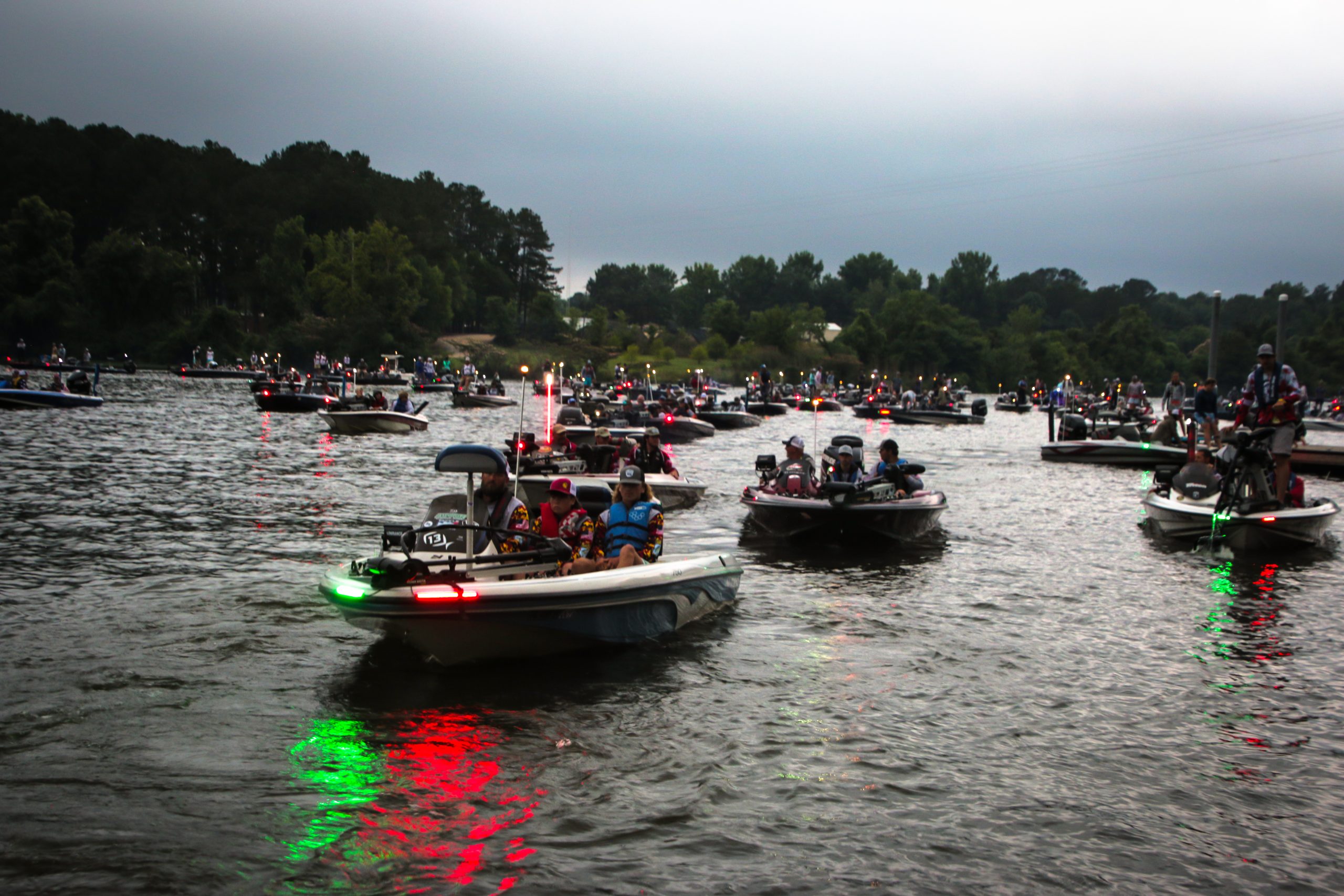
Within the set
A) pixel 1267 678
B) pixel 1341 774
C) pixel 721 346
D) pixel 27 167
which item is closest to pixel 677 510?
pixel 1267 678

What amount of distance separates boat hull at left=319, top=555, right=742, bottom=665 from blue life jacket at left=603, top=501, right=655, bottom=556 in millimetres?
387

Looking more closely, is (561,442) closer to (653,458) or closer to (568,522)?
(653,458)

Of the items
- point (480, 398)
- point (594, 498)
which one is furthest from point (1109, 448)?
point (480, 398)

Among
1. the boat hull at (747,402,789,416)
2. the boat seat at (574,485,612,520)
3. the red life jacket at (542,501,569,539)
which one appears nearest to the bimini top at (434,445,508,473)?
the red life jacket at (542,501,569,539)

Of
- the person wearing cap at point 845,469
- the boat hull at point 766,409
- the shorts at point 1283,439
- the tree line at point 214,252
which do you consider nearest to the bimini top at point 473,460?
the person wearing cap at point 845,469

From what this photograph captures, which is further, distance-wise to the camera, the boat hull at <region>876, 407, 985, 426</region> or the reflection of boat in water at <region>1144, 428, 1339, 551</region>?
the boat hull at <region>876, 407, 985, 426</region>

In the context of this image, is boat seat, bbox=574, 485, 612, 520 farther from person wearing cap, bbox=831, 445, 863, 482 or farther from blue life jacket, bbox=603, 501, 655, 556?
person wearing cap, bbox=831, 445, 863, 482

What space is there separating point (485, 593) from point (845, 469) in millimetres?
10099

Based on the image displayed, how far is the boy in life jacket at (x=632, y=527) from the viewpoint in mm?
11141

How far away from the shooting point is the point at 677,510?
22.6 m

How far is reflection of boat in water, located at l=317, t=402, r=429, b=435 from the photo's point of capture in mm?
43500

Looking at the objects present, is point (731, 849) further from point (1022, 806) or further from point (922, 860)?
point (1022, 806)

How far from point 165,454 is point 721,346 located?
472ft

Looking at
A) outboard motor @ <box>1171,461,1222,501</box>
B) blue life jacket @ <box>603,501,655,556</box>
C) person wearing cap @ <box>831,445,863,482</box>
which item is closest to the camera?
blue life jacket @ <box>603,501,655,556</box>
